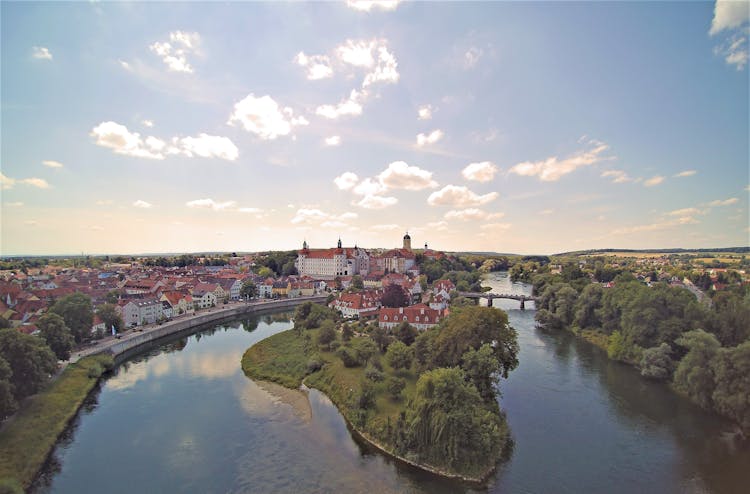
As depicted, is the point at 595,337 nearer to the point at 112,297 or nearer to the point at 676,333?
the point at 676,333

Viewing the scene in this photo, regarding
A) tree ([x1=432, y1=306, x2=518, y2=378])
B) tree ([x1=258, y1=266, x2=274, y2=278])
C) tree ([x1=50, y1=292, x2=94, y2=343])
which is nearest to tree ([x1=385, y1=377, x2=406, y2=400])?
tree ([x1=432, y1=306, x2=518, y2=378])

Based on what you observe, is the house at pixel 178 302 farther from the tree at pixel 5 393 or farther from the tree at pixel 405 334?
the tree at pixel 405 334

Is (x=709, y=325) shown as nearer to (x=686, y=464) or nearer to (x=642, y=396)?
(x=642, y=396)

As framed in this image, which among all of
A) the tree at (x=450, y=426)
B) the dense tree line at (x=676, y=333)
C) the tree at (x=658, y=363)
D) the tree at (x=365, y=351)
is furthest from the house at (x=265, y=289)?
the tree at (x=658, y=363)

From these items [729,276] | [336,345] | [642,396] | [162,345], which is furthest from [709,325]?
[729,276]

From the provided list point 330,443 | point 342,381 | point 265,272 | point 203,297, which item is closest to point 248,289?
point 203,297
